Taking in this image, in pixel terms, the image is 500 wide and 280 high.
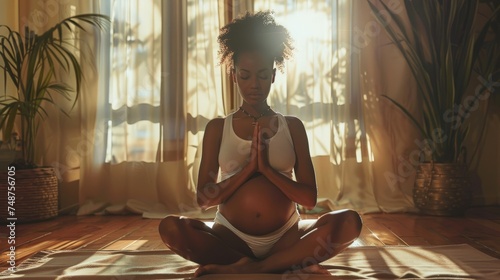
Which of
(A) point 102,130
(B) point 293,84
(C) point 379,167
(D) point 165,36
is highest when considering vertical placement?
(D) point 165,36

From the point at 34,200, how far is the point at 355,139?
1.84m

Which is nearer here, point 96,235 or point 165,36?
point 96,235

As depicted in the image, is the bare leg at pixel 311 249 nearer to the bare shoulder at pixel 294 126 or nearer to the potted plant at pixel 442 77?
the bare shoulder at pixel 294 126

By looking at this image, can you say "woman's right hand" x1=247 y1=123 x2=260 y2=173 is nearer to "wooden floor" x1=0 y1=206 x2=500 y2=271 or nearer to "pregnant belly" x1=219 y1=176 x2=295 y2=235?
A: "pregnant belly" x1=219 y1=176 x2=295 y2=235

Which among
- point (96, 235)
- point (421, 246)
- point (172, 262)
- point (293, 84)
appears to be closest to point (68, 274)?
point (172, 262)

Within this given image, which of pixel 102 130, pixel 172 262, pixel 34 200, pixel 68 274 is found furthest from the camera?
pixel 102 130

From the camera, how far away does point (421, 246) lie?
2014 millimetres

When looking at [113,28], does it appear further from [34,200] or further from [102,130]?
[34,200]

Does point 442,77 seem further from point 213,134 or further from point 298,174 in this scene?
point 213,134

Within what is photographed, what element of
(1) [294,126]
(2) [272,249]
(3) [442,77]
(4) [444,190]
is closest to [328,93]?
(3) [442,77]

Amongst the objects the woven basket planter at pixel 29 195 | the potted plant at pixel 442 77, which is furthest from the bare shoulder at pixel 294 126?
the woven basket planter at pixel 29 195

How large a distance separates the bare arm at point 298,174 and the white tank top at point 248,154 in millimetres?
24

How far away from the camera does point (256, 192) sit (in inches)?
61.1

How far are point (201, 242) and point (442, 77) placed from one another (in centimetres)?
198
